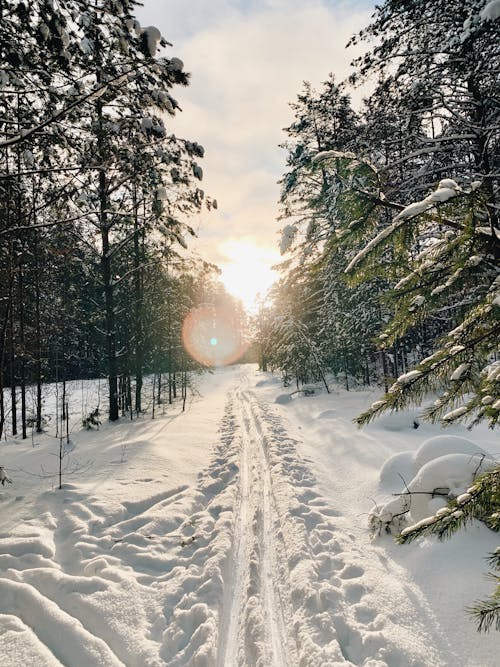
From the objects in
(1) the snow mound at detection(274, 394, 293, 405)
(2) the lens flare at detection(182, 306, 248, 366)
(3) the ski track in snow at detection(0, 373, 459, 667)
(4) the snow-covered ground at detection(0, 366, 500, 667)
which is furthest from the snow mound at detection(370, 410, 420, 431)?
(2) the lens flare at detection(182, 306, 248, 366)

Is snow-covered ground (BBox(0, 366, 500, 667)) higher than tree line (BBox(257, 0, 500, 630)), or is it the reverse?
tree line (BBox(257, 0, 500, 630))

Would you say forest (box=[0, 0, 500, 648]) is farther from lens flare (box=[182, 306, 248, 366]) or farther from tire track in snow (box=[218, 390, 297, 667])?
lens flare (box=[182, 306, 248, 366])

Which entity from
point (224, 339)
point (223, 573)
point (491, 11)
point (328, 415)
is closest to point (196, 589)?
point (223, 573)

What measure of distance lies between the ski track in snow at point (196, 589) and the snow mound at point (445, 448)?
5.70 ft

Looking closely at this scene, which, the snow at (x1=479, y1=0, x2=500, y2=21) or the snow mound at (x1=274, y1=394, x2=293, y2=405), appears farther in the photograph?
the snow mound at (x1=274, y1=394, x2=293, y2=405)

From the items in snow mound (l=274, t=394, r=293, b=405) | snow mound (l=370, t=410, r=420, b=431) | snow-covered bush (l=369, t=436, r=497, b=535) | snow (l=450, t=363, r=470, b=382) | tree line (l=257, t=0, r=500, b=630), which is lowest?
snow mound (l=274, t=394, r=293, b=405)

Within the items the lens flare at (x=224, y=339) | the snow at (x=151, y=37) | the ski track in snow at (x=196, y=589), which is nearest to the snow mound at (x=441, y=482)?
the ski track in snow at (x=196, y=589)

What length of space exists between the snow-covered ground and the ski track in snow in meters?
0.02

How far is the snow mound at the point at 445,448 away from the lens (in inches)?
206

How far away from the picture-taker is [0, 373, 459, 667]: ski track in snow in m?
3.04

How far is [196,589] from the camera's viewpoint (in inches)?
158

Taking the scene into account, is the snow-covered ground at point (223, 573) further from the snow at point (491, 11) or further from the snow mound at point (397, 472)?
the snow at point (491, 11)

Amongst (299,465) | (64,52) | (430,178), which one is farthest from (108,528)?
(430,178)

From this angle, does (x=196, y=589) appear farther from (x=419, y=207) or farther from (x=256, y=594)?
(x=419, y=207)
